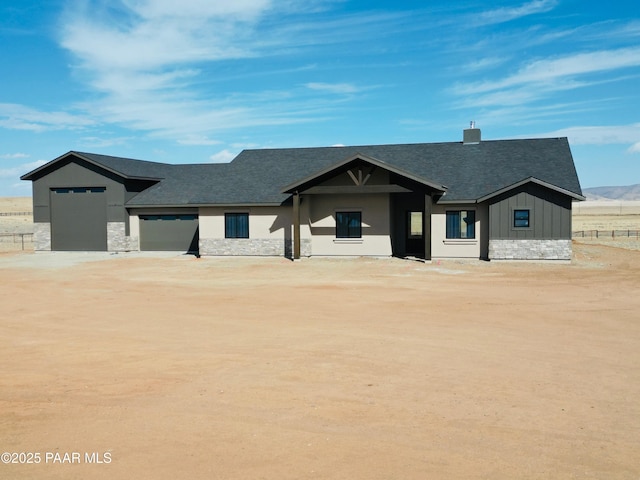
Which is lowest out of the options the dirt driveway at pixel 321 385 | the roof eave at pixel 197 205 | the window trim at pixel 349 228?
the dirt driveway at pixel 321 385

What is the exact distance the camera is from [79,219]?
1340 inches

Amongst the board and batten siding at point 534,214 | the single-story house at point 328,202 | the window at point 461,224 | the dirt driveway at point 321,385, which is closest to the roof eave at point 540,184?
the single-story house at point 328,202

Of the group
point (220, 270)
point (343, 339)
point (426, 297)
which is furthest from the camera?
point (220, 270)

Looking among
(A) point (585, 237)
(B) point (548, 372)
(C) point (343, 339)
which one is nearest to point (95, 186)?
(C) point (343, 339)

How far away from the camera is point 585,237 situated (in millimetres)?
46156

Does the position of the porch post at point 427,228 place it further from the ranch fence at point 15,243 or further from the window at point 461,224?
the ranch fence at point 15,243

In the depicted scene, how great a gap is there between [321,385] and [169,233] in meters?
27.0

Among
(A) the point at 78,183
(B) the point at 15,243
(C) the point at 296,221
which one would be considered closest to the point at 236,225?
(C) the point at 296,221

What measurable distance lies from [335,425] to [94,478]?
2.58m

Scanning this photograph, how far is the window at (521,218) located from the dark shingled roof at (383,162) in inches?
52.6

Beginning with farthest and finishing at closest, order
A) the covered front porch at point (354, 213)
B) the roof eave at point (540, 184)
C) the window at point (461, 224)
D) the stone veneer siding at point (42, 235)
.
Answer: the stone veneer siding at point (42, 235) → the covered front porch at point (354, 213) → the window at point (461, 224) → the roof eave at point (540, 184)

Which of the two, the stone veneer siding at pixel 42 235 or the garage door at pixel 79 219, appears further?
the stone veneer siding at pixel 42 235

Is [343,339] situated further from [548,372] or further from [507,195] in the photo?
[507,195]

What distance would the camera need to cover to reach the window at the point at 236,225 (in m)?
30.0
